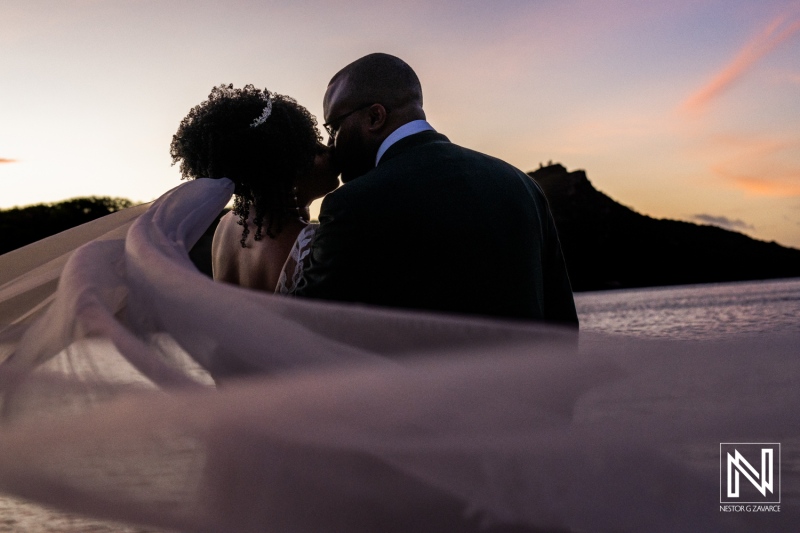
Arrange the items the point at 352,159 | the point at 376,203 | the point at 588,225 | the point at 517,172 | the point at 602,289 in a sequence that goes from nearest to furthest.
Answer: the point at 376,203 → the point at 517,172 → the point at 352,159 → the point at 588,225 → the point at 602,289

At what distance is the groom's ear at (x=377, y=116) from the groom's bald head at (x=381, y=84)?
0.02 metres

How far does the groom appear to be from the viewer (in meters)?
1.71

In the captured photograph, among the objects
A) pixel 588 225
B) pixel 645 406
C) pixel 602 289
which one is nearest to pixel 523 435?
pixel 645 406

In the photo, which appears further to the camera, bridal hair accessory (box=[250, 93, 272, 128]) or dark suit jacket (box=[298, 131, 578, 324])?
bridal hair accessory (box=[250, 93, 272, 128])

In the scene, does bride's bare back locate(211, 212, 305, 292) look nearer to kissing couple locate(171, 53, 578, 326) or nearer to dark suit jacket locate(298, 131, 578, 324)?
kissing couple locate(171, 53, 578, 326)

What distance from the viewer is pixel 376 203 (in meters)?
1.72

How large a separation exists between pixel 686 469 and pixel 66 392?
128 centimetres

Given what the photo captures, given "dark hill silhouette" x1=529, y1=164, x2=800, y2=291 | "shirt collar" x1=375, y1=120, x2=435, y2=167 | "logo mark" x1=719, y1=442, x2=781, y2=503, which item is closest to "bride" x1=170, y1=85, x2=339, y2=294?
"shirt collar" x1=375, y1=120, x2=435, y2=167

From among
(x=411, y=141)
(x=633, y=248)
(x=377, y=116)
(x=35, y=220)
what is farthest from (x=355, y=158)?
(x=633, y=248)

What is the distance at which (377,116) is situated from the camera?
2.14 metres

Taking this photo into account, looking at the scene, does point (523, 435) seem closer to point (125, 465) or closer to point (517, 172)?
point (125, 465)

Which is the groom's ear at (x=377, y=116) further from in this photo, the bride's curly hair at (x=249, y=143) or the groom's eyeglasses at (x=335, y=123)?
the bride's curly hair at (x=249, y=143)

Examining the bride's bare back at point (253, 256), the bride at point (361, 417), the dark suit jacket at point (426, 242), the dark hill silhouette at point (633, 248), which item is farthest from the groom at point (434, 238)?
the dark hill silhouette at point (633, 248)

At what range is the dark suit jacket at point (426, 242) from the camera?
1.71 metres
